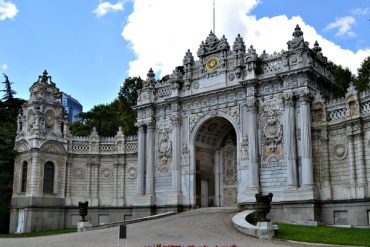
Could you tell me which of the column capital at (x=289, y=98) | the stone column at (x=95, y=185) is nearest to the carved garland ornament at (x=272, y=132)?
the column capital at (x=289, y=98)

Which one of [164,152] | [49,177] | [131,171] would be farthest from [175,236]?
[49,177]

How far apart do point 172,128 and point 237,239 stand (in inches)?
596

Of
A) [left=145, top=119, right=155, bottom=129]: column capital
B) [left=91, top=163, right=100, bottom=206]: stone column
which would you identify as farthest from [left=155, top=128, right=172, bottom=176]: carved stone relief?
[left=91, top=163, right=100, bottom=206]: stone column

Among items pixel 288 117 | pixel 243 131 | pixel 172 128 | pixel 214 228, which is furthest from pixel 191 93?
pixel 214 228

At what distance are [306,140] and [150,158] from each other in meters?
11.8

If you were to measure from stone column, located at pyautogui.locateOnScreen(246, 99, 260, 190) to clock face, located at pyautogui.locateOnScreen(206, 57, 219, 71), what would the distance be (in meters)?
3.99

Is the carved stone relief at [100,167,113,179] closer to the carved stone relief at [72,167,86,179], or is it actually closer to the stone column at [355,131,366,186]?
the carved stone relief at [72,167,86,179]

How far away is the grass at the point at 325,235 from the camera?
1846cm

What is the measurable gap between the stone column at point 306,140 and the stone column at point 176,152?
29.6 feet

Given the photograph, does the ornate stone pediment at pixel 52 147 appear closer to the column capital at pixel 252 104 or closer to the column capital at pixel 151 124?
the column capital at pixel 151 124

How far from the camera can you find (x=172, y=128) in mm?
33844

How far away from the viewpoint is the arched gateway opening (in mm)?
33469

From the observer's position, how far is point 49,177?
3575 cm

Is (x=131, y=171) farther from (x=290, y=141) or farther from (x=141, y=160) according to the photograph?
(x=290, y=141)
